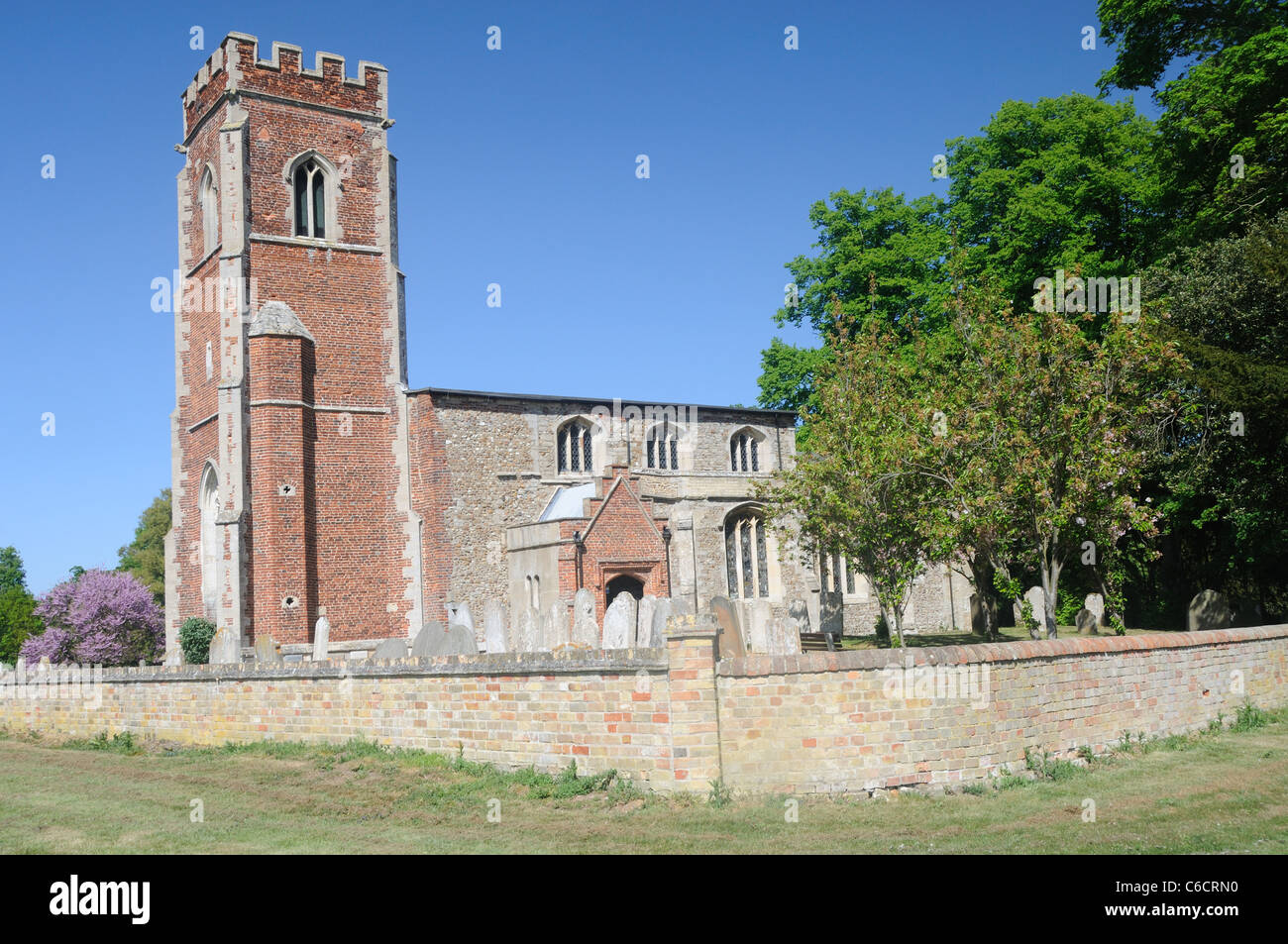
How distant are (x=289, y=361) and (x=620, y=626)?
61.0 ft

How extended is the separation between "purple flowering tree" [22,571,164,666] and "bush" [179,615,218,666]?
1144 centimetres

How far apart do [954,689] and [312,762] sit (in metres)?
8.07

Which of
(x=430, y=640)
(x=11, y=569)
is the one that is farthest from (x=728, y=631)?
(x=11, y=569)

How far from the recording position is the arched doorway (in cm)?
2997

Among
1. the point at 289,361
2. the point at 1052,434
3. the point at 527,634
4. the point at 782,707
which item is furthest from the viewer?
A: the point at 289,361

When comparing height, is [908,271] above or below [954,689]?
above

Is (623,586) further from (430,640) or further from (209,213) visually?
(209,213)

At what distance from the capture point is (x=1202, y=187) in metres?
24.5

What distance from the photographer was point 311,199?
30.4 meters

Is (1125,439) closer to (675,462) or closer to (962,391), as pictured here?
(962,391)

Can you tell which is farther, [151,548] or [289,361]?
[151,548]

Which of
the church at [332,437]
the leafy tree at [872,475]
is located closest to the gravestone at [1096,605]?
the leafy tree at [872,475]
